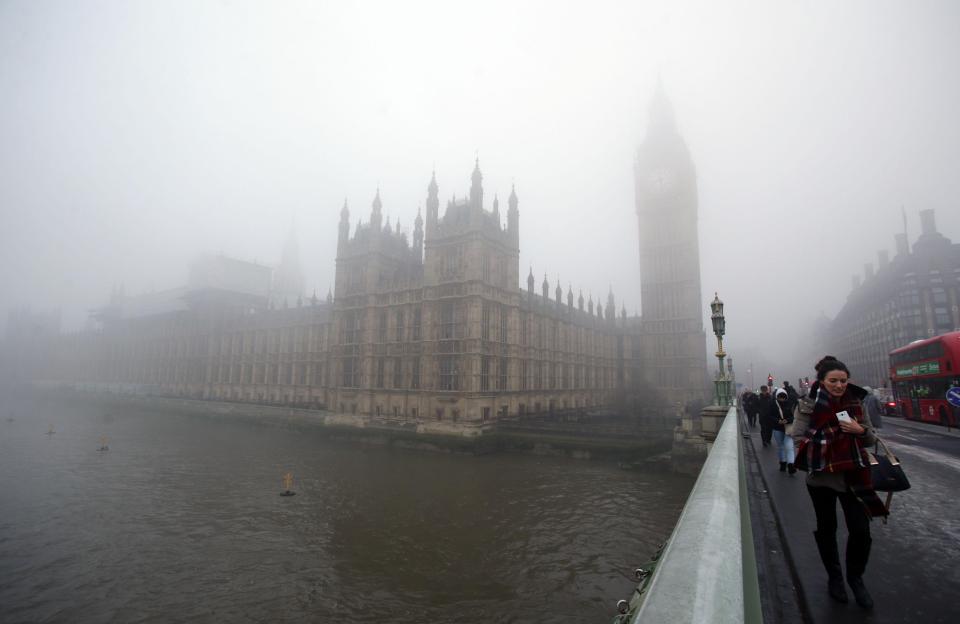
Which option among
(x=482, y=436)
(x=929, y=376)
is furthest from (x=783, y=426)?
(x=482, y=436)

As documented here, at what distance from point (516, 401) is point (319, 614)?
31925 millimetres

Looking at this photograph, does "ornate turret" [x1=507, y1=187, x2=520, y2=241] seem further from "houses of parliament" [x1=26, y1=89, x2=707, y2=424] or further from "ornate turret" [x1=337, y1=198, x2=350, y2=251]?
"ornate turret" [x1=337, y1=198, x2=350, y2=251]

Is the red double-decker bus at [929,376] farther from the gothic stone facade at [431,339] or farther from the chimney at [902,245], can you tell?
the chimney at [902,245]

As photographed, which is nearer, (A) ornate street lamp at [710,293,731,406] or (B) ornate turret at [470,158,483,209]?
(A) ornate street lamp at [710,293,731,406]

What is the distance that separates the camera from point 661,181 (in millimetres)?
75125

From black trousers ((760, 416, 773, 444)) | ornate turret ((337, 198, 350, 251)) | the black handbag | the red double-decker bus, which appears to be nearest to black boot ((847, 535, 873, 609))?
the black handbag

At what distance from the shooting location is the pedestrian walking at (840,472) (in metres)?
4.12

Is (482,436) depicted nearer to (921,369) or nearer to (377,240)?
(377,240)

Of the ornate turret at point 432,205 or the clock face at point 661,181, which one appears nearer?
the ornate turret at point 432,205

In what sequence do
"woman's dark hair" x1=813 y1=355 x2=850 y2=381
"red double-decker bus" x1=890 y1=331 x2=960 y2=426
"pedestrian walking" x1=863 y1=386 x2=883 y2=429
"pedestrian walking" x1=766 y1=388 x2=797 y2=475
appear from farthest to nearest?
"red double-decker bus" x1=890 y1=331 x2=960 y2=426, "pedestrian walking" x1=766 y1=388 x2=797 y2=475, "pedestrian walking" x1=863 y1=386 x2=883 y2=429, "woman's dark hair" x1=813 y1=355 x2=850 y2=381

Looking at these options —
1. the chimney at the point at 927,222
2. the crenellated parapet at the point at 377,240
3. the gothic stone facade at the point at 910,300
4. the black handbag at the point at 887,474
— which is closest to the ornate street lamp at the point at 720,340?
the black handbag at the point at 887,474

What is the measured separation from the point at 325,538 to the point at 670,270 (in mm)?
66169

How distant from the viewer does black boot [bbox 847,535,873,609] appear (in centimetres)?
396

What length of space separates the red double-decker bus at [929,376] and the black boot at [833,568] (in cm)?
2778
